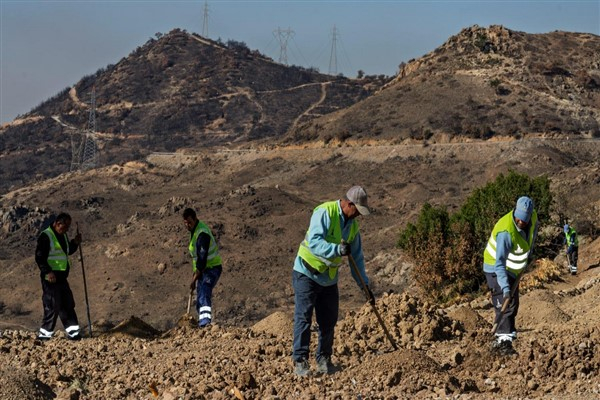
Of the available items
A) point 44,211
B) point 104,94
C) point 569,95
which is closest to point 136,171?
point 44,211

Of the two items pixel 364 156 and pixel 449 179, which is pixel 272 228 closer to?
Answer: pixel 449 179

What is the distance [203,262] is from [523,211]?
15.2 feet

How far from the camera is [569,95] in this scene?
189ft

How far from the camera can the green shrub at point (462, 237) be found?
880 inches

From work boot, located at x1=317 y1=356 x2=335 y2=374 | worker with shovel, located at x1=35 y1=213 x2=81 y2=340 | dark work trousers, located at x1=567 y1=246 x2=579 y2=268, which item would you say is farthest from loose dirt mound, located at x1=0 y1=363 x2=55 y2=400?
dark work trousers, located at x1=567 y1=246 x2=579 y2=268

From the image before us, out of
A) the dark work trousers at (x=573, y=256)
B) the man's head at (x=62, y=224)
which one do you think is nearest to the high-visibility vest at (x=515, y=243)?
the man's head at (x=62, y=224)

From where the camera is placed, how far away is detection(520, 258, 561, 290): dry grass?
59.4 feet

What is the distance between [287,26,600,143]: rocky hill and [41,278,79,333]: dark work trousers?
134 ft

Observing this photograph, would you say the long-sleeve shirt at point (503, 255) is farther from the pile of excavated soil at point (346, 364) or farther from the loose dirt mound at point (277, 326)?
the loose dirt mound at point (277, 326)

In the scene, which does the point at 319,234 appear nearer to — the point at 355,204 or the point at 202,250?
the point at 355,204

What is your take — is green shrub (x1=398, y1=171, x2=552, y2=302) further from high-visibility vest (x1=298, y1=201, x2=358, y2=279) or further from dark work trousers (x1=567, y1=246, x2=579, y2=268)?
high-visibility vest (x1=298, y1=201, x2=358, y2=279)

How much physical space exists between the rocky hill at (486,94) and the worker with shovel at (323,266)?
43155 millimetres

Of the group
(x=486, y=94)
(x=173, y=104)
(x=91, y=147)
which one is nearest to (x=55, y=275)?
(x=486, y=94)

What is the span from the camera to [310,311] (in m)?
8.30
